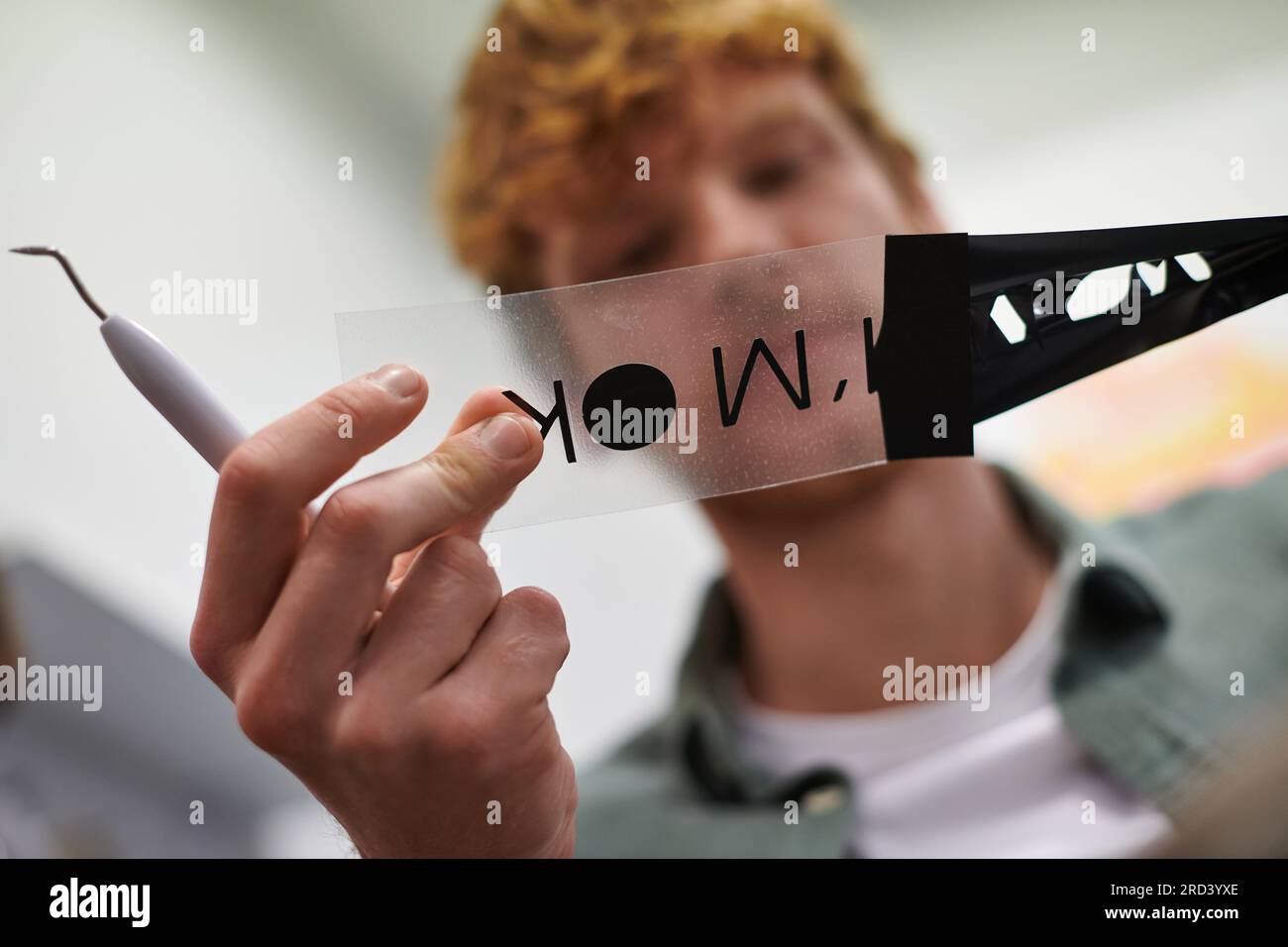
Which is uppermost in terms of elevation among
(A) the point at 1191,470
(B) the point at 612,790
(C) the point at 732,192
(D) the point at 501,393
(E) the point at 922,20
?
(E) the point at 922,20

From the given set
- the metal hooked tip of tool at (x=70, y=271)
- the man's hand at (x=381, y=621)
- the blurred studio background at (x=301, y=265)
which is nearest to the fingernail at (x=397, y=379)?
the man's hand at (x=381, y=621)

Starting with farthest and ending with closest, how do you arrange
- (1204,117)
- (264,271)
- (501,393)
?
(1204,117), (264,271), (501,393)

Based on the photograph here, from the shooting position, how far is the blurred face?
86 cm

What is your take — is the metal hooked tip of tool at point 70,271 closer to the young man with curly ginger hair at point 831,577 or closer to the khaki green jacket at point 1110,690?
the young man with curly ginger hair at point 831,577

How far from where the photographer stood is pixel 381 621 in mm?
423

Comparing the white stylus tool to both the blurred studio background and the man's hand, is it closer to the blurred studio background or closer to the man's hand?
the man's hand

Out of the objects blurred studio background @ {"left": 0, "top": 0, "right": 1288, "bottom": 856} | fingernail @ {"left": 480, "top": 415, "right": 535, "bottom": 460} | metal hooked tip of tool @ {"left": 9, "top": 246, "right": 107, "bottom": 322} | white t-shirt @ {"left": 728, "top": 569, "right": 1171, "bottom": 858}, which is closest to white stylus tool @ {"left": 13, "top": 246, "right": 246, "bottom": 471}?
metal hooked tip of tool @ {"left": 9, "top": 246, "right": 107, "bottom": 322}

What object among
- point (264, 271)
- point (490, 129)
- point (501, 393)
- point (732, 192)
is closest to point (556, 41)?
point (490, 129)

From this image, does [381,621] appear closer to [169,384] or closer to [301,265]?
[169,384]

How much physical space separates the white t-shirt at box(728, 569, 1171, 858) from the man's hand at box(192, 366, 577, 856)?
1.63 ft

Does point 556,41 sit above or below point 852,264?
above

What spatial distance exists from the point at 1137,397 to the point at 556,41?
4.81 feet

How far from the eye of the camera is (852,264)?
0.48 meters
